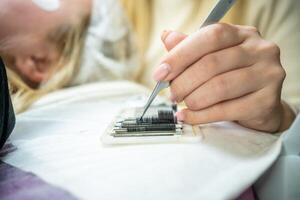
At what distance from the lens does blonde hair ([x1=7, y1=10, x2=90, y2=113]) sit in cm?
44

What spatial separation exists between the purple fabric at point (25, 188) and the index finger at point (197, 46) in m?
0.14

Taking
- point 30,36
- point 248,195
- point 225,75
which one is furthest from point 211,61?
point 30,36

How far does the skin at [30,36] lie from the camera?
1.38 ft

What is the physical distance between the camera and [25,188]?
0.23 meters

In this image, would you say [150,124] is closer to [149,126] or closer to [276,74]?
[149,126]

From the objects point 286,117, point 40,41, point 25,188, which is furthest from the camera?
point 40,41

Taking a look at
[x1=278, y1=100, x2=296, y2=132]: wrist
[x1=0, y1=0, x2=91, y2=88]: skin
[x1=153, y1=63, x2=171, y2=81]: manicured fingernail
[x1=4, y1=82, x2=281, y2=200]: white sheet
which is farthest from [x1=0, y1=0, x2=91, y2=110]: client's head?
[x1=278, y1=100, x2=296, y2=132]: wrist

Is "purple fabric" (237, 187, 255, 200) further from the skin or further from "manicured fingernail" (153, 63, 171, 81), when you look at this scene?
the skin

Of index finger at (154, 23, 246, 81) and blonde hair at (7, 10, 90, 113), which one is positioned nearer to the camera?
index finger at (154, 23, 246, 81)

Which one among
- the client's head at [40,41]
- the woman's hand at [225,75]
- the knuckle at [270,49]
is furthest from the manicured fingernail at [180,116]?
the client's head at [40,41]

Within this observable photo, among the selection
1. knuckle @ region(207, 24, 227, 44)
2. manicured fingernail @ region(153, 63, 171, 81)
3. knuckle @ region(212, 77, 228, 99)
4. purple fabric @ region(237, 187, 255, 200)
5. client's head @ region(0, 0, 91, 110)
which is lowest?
purple fabric @ region(237, 187, 255, 200)

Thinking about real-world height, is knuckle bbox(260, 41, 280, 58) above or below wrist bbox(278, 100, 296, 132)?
above

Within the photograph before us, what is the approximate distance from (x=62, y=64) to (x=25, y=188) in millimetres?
306

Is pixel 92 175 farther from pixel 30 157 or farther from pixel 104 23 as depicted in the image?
pixel 104 23
